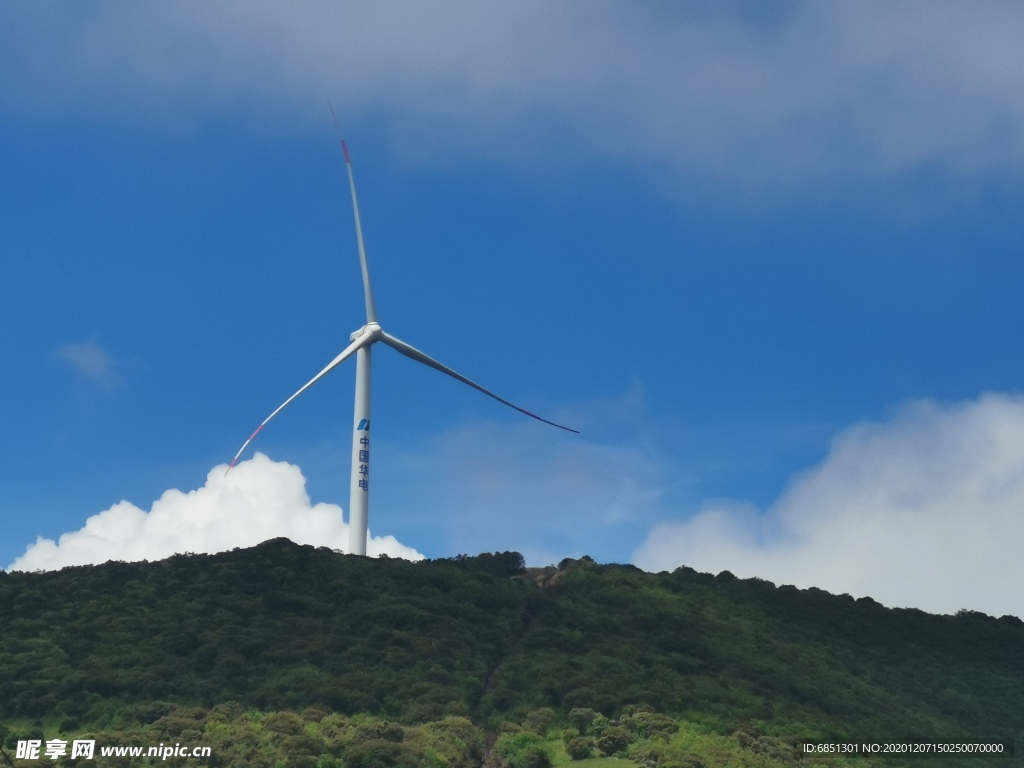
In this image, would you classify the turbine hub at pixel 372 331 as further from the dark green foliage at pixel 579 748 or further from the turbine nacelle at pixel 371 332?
the dark green foliage at pixel 579 748

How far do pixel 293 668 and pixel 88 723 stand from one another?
1111 centimetres

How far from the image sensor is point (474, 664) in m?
71.1

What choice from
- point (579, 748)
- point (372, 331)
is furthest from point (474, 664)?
point (372, 331)

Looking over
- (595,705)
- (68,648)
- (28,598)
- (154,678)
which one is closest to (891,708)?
(595,705)

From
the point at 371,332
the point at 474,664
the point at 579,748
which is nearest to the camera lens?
the point at 579,748

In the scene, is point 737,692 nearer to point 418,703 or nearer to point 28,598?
point 418,703

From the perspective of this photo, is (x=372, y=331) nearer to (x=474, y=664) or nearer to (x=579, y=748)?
(x=474, y=664)

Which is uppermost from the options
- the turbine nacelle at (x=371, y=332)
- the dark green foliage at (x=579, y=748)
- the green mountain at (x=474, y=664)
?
the turbine nacelle at (x=371, y=332)

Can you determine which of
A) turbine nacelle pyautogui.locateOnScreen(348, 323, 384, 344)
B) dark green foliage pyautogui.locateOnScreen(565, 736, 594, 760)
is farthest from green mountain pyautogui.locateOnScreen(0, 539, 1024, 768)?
turbine nacelle pyautogui.locateOnScreen(348, 323, 384, 344)

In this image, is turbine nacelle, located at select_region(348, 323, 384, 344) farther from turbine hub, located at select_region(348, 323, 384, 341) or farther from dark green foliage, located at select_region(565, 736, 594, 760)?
dark green foliage, located at select_region(565, 736, 594, 760)

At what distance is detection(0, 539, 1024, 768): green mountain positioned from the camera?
58.8 m

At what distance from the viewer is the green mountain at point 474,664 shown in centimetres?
5878

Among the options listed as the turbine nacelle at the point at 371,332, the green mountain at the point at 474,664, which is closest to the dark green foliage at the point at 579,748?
the green mountain at the point at 474,664

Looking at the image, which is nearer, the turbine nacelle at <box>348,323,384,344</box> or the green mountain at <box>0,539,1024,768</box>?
the green mountain at <box>0,539,1024,768</box>
